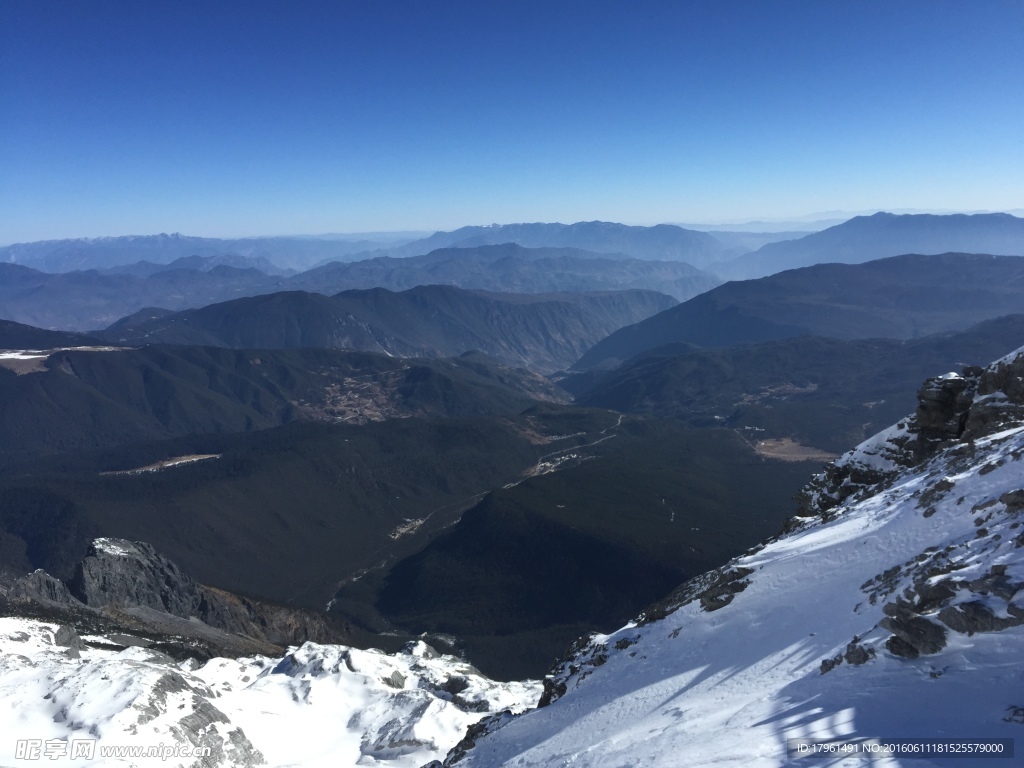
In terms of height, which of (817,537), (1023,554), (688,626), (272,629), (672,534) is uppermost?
(1023,554)

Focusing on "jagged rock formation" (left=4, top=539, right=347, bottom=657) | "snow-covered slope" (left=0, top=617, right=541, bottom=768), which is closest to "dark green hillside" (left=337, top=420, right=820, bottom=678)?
"jagged rock formation" (left=4, top=539, right=347, bottom=657)

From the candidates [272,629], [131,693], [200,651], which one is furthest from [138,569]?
[131,693]

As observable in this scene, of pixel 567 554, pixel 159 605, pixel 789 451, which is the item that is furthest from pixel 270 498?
pixel 789 451

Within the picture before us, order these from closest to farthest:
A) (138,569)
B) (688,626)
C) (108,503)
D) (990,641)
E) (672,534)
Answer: (990,641) < (688,626) < (138,569) < (672,534) < (108,503)

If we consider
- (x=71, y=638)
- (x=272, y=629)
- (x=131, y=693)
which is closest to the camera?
(x=131, y=693)

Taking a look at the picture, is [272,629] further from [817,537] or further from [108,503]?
[817,537]

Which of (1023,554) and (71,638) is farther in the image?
(71,638)

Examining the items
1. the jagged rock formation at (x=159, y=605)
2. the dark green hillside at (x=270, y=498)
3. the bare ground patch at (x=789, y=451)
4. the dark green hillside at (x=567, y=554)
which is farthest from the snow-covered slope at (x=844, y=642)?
the bare ground patch at (x=789, y=451)
